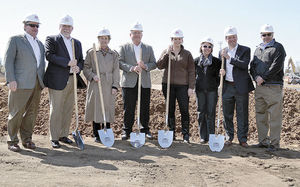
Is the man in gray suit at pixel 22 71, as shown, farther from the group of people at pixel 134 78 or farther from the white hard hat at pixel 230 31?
the white hard hat at pixel 230 31

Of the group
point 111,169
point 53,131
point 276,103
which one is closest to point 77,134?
point 53,131

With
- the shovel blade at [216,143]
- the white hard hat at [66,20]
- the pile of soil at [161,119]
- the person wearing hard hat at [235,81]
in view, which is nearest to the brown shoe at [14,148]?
the pile of soil at [161,119]

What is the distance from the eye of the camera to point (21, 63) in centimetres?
522

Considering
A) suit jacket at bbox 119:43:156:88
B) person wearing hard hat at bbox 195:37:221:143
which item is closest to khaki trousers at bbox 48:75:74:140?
suit jacket at bbox 119:43:156:88

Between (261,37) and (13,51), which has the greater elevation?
(261,37)

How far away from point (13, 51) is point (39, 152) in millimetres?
1774

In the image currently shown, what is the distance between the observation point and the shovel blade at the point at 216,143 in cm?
589

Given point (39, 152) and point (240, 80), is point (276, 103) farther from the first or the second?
point (39, 152)

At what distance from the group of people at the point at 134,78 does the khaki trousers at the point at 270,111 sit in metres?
0.02

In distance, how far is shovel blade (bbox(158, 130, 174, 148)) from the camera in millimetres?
6000

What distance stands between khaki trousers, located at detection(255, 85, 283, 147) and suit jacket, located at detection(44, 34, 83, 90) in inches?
145

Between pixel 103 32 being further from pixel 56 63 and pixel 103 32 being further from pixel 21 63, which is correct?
pixel 21 63

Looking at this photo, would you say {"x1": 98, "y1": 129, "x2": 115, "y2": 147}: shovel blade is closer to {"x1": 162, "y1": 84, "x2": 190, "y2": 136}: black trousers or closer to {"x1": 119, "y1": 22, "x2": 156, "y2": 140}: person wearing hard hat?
{"x1": 119, "y1": 22, "x2": 156, "y2": 140}: person wearing hard hat

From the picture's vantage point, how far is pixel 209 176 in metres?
4.50
